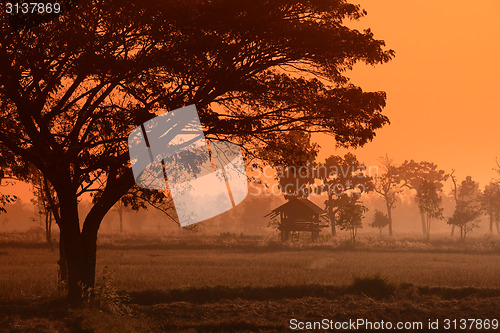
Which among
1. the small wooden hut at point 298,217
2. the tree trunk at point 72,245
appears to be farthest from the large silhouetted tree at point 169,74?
the small wooden hut at point 298,217

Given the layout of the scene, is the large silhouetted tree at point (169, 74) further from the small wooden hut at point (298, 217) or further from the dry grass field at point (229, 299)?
the small wooden hut at point (298, 217)

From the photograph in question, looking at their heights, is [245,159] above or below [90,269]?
above

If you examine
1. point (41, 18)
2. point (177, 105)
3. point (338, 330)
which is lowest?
point (338, 330)

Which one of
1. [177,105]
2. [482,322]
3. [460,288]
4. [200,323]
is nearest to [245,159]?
[177,105]

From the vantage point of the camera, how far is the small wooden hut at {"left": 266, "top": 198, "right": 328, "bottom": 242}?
6538 centimetres

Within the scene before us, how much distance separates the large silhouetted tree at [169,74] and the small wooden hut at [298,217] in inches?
1857

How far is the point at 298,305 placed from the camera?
19125 mm

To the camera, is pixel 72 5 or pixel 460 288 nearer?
pixel 72 5

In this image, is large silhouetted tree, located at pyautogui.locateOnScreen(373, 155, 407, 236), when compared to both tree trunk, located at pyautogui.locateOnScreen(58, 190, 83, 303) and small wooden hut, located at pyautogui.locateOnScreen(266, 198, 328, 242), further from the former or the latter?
tree trunk, located at pyautogui.locateOnScreen(58, 190, 83, 303)

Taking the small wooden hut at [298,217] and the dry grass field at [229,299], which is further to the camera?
the small wooden hut at [298,217]

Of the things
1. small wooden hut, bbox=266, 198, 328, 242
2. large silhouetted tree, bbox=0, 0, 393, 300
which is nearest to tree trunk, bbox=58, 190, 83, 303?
large silhouetted tree, bbox=0, 0, 393, 300

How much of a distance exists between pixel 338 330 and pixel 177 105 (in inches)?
322

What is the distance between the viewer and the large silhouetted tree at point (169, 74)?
15066 millimetres

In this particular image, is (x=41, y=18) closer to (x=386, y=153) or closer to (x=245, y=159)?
(x=245, y=159)
